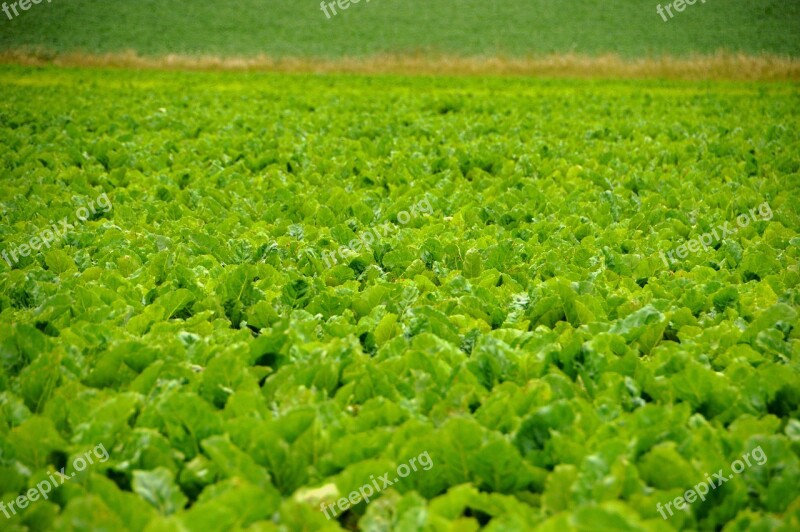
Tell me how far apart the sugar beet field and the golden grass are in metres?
18.6

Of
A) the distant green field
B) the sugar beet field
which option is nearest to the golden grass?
the distant green field

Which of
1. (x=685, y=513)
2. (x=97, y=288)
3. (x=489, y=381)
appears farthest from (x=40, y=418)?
(x=685, y=513)

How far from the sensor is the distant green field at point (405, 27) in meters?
33.2

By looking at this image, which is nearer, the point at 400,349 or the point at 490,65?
the point at 400,349

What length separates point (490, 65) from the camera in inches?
999

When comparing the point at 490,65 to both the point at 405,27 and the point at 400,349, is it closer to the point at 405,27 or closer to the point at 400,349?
the point at 405,27

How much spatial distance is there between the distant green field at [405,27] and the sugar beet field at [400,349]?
25484mm

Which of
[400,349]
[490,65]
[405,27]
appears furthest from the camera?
[405,27]

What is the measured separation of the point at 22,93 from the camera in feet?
49.8

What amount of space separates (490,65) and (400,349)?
79.8 ft

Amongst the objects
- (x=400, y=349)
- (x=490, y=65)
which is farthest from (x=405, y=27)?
(x=400, y=349)

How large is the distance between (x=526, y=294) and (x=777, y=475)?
5.36 feet

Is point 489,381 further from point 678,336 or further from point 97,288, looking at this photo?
point 97,288

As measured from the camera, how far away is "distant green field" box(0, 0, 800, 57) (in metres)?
33.2
